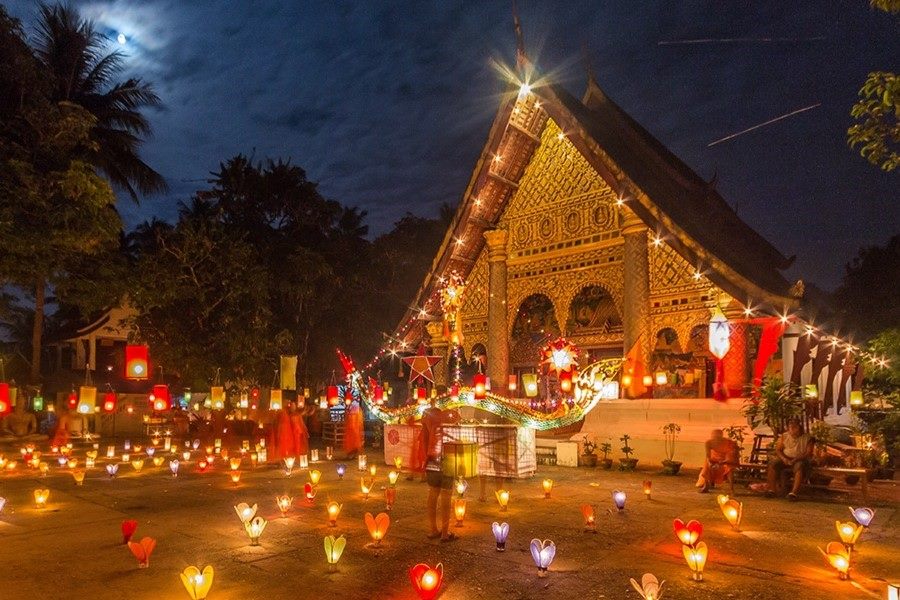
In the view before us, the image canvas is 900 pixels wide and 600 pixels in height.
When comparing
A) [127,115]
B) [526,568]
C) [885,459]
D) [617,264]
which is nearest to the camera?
[526,568]

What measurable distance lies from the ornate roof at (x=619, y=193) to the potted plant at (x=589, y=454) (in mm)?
4753

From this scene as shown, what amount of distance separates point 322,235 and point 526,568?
882 inches

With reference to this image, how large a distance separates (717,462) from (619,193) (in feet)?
25.0

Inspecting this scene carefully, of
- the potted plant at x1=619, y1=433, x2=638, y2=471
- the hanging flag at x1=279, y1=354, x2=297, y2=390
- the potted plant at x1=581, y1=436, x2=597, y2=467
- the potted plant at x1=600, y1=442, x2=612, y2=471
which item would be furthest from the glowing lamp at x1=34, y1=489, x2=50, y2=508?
the hanging flag at x1=279, y1=354, x2=297, y2=390

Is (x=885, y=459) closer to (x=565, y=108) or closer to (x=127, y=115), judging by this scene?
(x=565, y=108)

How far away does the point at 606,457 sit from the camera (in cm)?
1468

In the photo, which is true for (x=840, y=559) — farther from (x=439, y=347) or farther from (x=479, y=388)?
(x=439, y=347)

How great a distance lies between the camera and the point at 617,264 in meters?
17.0

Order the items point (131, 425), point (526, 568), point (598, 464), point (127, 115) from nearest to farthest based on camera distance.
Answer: point (526, 568), point (598, 464), point (127, 115), point (131, 425)

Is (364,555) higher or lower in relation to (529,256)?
lower

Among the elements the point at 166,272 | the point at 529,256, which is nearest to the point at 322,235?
the point at 166,272

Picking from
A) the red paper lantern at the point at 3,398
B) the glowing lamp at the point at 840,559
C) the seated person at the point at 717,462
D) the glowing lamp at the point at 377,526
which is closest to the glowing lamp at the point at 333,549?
the glowing lamp at the point at 377,526

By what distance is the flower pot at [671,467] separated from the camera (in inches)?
520

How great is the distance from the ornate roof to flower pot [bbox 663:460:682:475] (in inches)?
158
